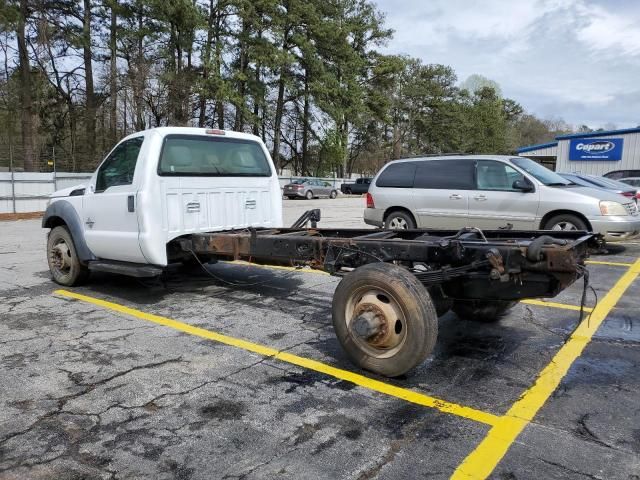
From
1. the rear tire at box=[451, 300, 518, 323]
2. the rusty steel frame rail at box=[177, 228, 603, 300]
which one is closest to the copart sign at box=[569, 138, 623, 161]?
the rear tire at box=[451, 300, 518, 323]

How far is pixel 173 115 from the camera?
1179 inches

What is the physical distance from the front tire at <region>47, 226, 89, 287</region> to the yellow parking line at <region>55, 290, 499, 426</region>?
3.25 ft

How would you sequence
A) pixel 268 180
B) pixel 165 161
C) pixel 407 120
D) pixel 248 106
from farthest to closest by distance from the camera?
pixel 407 120 → pixel 248 106 → pixel 268 180 → pixel 165 161

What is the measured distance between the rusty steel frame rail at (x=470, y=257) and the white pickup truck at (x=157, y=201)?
1.25 meters

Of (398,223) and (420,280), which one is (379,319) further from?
(398,223)

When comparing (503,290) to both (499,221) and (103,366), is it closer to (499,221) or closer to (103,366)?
(103,366)

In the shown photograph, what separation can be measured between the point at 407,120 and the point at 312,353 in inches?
2355

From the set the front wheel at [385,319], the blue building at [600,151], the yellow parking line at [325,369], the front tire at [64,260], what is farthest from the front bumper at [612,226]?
the blue building at [600,151]

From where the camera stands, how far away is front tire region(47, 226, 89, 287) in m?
6.85

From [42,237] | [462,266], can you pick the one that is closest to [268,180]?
[462,266]

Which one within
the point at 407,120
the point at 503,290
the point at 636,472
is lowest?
the point at 636,472

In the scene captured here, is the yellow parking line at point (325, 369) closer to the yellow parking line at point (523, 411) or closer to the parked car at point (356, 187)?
the yellow parking line at point (523, 411)

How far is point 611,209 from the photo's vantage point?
9.11 meters

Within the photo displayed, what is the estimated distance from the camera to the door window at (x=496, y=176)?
9.65 m
